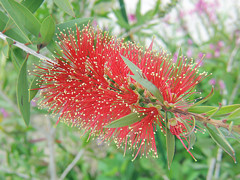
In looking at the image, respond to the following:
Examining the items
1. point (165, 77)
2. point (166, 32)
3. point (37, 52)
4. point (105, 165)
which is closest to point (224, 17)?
point (166, 32)

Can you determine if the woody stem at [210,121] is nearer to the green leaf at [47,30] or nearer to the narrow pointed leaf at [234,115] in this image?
the narrow pointed leaf at [234,115]

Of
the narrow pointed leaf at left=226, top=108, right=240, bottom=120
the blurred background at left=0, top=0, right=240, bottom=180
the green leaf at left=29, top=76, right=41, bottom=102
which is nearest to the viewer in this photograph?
the narrow pointed leaf at left=226, top=108, right=240, bottom=120

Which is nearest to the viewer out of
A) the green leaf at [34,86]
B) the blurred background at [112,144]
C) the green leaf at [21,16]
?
the green leaf at [21,16]

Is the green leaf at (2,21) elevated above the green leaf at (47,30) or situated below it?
above

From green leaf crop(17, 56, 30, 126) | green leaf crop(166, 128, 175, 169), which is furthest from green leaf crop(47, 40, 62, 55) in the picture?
green leaf crop(166, 128, 175, 169)

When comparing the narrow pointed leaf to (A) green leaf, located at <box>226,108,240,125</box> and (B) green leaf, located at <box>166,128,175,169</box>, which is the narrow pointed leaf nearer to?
(A) green leaf, located at <box>226,108,240,125</box>

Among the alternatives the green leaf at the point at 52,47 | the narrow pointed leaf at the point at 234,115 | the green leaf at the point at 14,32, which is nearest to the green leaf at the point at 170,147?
the narrow pointed leaf at the point at 234,115

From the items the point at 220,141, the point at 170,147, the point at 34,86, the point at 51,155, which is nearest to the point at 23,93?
the point at 34,86
